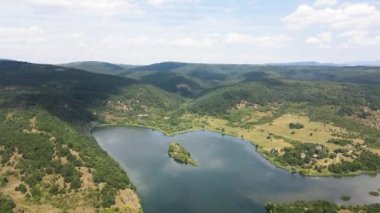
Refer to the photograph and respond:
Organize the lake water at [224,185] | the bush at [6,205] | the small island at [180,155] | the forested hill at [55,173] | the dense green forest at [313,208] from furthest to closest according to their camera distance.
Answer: the small island at [180,155]
the lake water at [224,185]
the forested hill at [55,173]
the dense green forest at [313,208]
the bush at [6,205]

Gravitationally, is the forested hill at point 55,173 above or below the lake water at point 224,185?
above

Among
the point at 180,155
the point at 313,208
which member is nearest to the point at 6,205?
the point at 180,155

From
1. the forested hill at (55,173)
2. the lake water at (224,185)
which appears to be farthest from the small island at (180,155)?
the forested hill at (55,173)

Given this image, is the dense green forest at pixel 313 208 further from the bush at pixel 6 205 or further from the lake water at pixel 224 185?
the bush at pixel 6 205

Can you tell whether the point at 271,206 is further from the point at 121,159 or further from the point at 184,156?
the point at 121,159

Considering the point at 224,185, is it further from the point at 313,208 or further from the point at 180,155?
the point at 313,208

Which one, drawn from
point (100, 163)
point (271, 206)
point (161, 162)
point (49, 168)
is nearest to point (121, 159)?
point (161, 162)

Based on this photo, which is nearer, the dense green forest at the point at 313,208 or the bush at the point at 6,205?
the bush at the point at 6,205

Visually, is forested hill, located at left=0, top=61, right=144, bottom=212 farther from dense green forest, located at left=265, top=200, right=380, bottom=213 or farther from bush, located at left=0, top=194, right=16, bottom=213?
dense green forest, located at left=265, top=200, right=380, bottom=213
